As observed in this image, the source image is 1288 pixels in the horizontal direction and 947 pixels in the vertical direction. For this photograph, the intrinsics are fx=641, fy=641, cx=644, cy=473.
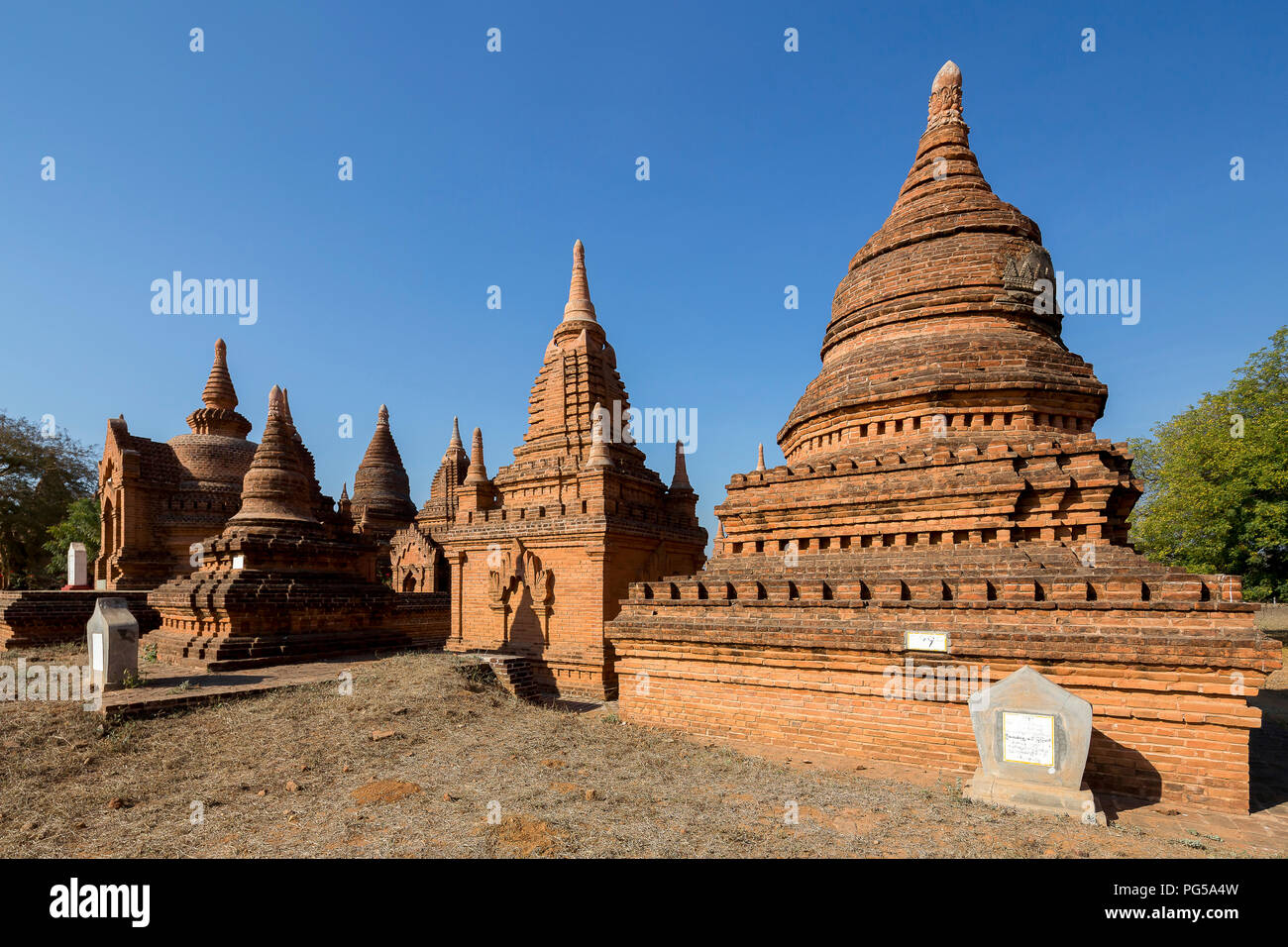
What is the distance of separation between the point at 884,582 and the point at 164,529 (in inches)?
1143

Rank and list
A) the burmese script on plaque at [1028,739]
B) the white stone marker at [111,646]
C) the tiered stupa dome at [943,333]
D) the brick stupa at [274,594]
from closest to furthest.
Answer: the burmese script on plaque at [1028,739] < the white stone marker at [111,646] < the tiered stupa dome at [943,333] < the brick stupa at [274,594]

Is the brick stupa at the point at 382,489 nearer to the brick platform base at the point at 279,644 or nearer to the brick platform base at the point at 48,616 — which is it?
the brick platform base at the point at 48,616

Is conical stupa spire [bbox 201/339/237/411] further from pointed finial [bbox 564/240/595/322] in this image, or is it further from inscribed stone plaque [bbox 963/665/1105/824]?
inscribed stone plaque [bbox 963/665/1105/824]

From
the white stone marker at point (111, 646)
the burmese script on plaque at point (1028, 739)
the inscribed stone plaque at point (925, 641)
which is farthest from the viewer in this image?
the white stone marker at point (111, 646)

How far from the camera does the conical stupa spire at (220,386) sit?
29219 millimetres

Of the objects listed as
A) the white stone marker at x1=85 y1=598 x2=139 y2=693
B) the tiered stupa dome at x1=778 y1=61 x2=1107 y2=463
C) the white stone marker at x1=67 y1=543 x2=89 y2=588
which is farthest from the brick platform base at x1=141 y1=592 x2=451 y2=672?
the tiered stupa dome at x1=778 y1=61 x2=1107 y2=463

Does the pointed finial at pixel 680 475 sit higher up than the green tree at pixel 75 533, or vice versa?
the pointed finial at pixel 680 475

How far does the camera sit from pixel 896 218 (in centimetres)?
1446

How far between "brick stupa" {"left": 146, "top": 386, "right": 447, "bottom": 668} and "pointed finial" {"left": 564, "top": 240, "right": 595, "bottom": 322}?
8743 millimetres

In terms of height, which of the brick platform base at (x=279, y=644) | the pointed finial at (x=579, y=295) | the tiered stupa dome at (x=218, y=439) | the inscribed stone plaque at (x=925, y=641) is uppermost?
the pointed finial at (x=579, y=295)

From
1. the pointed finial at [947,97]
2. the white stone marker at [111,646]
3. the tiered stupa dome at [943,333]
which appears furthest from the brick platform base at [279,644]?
the pointed finial at [947,97]

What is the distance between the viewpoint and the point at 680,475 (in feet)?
68.9

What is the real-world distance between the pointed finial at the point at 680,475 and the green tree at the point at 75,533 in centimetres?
3338
